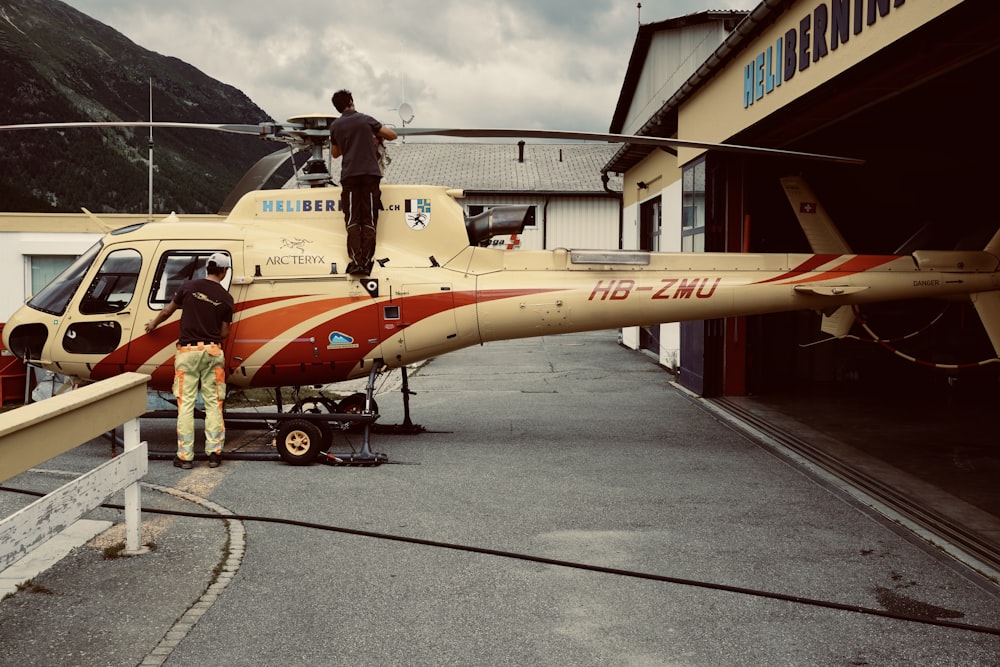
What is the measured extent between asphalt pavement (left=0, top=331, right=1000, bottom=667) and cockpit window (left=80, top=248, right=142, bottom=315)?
1.58m

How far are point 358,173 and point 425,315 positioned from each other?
5.48 feet

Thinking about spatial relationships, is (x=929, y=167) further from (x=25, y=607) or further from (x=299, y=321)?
(x=25, y=607)

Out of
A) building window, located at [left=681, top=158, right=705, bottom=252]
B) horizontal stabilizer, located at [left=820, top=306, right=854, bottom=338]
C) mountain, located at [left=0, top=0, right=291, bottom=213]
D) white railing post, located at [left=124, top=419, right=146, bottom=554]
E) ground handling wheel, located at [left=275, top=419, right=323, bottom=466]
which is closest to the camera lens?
white railing post, located at [left=124, top=419, right=146, bottom=554]

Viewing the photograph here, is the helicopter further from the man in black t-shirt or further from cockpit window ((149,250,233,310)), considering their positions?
the man in black t-shirt

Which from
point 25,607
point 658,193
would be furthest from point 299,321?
point 658,193

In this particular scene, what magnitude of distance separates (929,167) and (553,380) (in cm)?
697

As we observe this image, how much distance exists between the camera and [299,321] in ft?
28.0

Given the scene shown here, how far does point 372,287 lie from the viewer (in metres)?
8.60

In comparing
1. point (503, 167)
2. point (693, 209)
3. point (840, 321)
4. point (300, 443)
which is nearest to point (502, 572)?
point (300, 443)

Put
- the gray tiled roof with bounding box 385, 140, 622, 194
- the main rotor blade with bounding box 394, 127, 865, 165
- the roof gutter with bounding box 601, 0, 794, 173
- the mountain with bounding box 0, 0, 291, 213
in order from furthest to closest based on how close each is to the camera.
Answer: the mountain with bounding box 0, 0, 291, 213 → the gray tiled roof with bounding box 385, 140, 622, 194 → the roof gutter with bounding box 601, 0, 794, 173 → the main rotor blade with bounding box 394, 127, 865, 165

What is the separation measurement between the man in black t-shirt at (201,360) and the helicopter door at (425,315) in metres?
1.73

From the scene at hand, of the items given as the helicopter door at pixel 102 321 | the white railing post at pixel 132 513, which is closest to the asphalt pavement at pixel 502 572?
the white railing post at pixel 132 513

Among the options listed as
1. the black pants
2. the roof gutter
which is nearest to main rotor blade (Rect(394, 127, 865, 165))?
the black pants

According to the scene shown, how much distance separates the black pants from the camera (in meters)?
8.32
